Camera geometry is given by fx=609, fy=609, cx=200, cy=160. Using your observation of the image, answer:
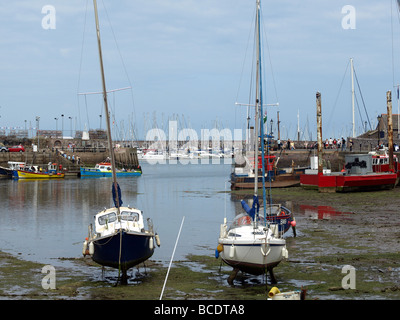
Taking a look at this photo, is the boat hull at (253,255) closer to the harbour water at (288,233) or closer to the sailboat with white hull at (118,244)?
the harbour water at (288,233)

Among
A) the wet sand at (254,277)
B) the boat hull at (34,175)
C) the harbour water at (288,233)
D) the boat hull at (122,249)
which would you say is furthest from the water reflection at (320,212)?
the boat hull at (34,175)

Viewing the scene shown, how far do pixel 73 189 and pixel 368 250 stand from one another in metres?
51.0

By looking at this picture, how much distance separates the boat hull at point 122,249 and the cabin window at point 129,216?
6.24ft

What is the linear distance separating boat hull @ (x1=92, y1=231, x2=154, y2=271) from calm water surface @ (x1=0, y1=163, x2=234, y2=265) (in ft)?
15.5

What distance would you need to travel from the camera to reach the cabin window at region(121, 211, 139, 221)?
23156 millimetres

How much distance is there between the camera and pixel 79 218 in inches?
1703

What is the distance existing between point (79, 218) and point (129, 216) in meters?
20.9

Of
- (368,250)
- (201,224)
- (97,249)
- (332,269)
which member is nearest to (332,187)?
(201,224)

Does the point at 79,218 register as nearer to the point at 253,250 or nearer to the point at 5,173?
the point at 253,250

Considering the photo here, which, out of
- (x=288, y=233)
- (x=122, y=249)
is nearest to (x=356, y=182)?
(x=288, y=233)

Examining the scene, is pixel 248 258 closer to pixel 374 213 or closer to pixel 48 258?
pixel 48 258

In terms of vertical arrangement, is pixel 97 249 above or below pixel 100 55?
below

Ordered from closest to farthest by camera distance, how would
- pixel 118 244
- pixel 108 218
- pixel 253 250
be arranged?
pixel 253 250 → pixel 118 244 → pixel 108 218

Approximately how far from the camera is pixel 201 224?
3938 cm
